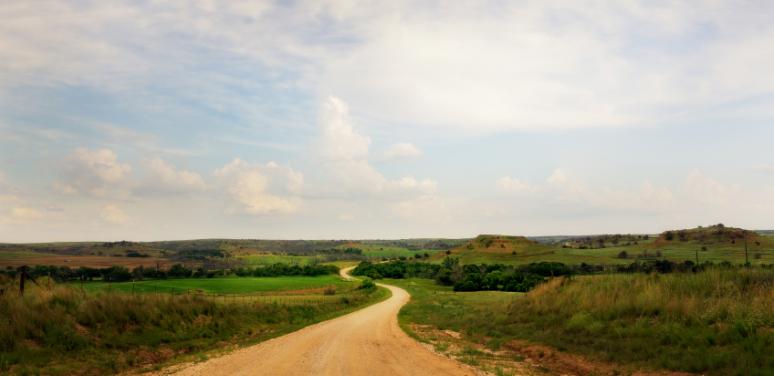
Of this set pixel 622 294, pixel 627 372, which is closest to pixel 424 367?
pixel 627 372

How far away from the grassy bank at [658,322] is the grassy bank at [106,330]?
15013 mm

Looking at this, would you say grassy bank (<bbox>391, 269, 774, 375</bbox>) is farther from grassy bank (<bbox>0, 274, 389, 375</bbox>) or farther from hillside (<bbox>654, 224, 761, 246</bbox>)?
hillside (<bbox>654, 224, 761, 246</bbox>)

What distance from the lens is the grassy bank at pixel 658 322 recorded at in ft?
49.9

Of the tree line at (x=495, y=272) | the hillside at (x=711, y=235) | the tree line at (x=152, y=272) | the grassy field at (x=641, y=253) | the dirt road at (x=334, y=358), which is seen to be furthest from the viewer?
the hillside at (x=711, y=235)

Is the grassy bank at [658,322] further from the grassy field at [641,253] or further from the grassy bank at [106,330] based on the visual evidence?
the grassy field at [641,253]

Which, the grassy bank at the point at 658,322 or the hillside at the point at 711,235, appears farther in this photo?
the hillside at the point at 711,235

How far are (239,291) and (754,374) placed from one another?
88248 millimetres

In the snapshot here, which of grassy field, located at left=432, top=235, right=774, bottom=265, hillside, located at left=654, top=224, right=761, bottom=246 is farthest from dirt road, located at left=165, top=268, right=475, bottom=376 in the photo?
hillside, located at left=654, top=224, right=761, bottom=246

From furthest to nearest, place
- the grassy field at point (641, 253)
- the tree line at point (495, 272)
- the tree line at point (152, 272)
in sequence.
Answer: the grassy field at point (641, 253) < the tree line at point (495, 272) < the tree line at point (152, 272)

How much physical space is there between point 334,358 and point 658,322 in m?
12.9

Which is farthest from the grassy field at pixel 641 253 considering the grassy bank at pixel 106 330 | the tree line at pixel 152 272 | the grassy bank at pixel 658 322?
the grassy bank at pixel 106 330

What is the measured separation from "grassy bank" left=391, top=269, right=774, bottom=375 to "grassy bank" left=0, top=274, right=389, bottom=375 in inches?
591

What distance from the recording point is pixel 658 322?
19.4m

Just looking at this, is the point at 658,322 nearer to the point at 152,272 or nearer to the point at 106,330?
the point at 106,330
